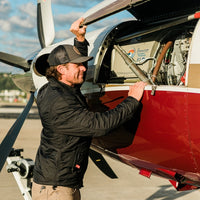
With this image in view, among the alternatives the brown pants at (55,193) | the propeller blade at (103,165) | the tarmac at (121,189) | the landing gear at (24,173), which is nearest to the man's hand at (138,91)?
the brown pants at (55,193)

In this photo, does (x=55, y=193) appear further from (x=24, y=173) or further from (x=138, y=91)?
(x=24, y=173)

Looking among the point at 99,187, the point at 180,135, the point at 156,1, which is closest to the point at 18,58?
the point at 99,187

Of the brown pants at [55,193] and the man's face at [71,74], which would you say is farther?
the man's face at [71,74]

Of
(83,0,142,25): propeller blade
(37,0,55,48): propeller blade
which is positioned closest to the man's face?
(83,0,142,25): propeller blade

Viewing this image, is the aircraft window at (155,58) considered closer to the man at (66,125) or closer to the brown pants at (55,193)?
the man at (66,125)

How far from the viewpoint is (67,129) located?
2490 mm

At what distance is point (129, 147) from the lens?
307cm

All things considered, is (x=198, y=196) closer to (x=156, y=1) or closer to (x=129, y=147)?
(x=129, y=147)

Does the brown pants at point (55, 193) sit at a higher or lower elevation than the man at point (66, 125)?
lower

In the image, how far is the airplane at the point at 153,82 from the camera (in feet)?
7.96

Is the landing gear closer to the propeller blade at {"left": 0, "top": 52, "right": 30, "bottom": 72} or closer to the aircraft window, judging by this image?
the aircraft window

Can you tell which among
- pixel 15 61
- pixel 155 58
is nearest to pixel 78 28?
pixel 155 58

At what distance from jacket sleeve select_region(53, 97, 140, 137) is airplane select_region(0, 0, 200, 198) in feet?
1.14

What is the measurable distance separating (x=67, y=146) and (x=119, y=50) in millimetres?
1457
